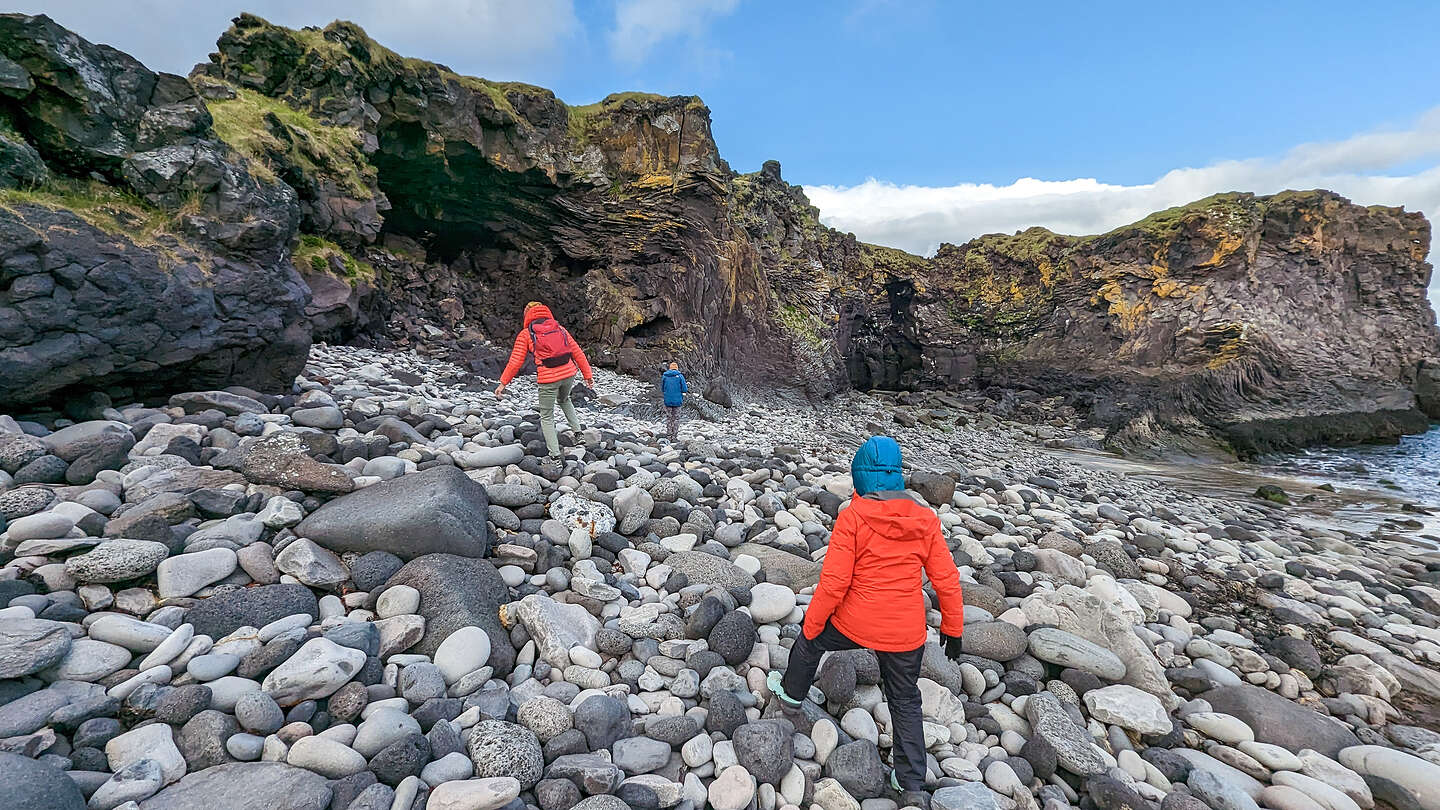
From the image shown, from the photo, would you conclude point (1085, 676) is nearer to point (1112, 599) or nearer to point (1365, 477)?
point (1112, 599)

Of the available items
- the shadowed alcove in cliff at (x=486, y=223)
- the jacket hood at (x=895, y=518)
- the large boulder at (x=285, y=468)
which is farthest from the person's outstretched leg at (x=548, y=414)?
the shadowed alcove in cliff at (x=486, y=223)

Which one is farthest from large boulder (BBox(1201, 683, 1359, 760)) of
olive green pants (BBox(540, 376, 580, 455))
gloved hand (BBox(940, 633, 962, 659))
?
olive green pants (BBox(540, 376, 580, 455))

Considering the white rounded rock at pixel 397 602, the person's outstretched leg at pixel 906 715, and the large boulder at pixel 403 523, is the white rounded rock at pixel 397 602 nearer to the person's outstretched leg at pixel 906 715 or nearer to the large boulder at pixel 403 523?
the large boulder at pixel 403 523

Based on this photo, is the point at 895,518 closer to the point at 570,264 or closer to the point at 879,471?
the point at 879,471

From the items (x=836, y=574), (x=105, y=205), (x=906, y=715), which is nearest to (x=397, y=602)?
(x=836, y=574)

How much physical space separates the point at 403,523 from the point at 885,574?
127 inches

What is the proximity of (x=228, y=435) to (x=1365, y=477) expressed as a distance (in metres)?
28.3

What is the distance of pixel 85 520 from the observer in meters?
3.04

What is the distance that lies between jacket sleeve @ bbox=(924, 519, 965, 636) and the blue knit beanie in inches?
13.3

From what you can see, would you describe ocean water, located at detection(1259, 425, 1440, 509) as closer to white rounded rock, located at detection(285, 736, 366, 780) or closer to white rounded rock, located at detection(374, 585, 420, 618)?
white rounded rock, located at detection(374, 585, 420, 618)

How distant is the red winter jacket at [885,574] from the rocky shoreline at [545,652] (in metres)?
0.55

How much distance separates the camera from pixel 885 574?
283 centimetres

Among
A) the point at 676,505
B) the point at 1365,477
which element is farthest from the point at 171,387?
the point at 1365,477

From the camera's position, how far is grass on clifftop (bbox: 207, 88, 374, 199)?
927cm
